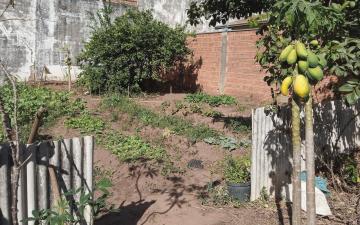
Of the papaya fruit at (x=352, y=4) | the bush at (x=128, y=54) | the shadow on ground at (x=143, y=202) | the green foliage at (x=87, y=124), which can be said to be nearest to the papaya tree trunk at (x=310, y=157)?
the shadow on ground at (x=143, y=202)

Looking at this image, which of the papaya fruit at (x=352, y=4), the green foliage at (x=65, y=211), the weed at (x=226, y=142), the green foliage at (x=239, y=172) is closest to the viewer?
the green foliage at (x=65, y=211)

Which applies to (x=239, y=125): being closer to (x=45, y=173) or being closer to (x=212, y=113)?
(x=212, y=113)

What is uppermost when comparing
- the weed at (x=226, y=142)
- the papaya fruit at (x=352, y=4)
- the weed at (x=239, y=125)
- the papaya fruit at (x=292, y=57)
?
the papaya fruit at (x=352, y=4)

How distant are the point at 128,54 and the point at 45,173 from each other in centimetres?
1002

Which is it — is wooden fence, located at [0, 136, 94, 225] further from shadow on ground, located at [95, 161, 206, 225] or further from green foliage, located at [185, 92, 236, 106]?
green foliage, located at [185, 92, 236, 106]

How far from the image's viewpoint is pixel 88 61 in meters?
14.4

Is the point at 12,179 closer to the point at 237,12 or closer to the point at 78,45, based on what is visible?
the point at 237,12

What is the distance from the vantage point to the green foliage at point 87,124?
28.6 feet

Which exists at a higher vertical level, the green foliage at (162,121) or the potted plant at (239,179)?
the green foliage at (162,121)

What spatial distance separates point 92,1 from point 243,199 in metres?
12.9

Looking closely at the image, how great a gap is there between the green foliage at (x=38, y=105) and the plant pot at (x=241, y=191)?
4382 millimetres

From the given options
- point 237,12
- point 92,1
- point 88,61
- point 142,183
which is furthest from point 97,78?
point 142,183

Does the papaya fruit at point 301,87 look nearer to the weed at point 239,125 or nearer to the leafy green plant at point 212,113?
the weed at point 239,125

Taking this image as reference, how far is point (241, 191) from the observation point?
5.66 m
